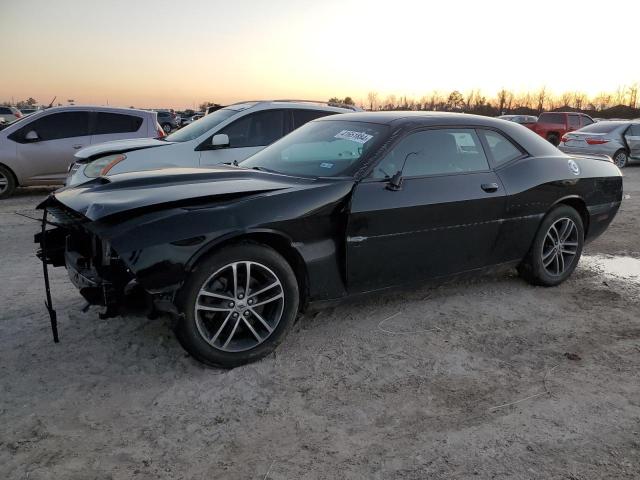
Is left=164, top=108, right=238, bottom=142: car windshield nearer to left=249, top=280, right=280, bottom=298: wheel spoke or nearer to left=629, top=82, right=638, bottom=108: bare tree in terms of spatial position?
left=249, top=280, right=280, bottom=298: wheel spoke

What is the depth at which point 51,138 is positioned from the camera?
31.1 ft

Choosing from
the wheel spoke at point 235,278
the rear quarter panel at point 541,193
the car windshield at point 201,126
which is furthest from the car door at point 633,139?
the wheel spoke at point 235,278

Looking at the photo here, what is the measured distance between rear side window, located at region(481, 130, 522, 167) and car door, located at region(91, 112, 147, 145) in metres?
7.37

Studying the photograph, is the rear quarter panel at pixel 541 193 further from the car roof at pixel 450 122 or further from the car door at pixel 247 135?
the car door at pixel 247 135

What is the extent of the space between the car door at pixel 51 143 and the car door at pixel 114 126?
146mm

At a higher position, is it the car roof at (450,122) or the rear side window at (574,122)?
the rear side window at (574,122)

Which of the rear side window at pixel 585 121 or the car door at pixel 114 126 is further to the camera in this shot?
the rear side window at pixel 585 121

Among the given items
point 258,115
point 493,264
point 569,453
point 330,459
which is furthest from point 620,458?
point 258,115

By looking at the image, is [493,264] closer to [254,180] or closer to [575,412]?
[575,412]

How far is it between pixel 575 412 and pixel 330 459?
4.55ft

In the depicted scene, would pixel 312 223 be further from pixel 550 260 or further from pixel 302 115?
pixel 302 115

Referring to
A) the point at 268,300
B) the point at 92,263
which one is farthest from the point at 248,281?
the point at 92,263

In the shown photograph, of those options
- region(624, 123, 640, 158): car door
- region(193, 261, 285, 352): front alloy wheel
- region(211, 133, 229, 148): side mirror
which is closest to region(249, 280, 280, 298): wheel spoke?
region(193, 261, 285, 352): front alloy wheel

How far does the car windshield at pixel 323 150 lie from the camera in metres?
3.76
